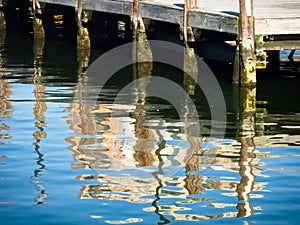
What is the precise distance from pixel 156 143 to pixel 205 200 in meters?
3.10

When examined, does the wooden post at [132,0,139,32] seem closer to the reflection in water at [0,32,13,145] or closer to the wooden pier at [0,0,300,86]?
the wooden pier at [0,0,300,86]

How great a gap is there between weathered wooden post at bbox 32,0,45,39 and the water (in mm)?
8213

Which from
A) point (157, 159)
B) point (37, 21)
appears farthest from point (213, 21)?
point (37, 21)

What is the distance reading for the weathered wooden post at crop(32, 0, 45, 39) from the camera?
86.3ft

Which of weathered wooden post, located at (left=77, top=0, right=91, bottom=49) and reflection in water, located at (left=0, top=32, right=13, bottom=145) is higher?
weathered wooden post, located at (left=77, top=0, right=91, bottom=49)

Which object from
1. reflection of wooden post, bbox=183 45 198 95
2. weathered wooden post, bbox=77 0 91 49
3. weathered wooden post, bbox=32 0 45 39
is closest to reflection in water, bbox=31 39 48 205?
weathered wooden post, bbox=77 0 91 49

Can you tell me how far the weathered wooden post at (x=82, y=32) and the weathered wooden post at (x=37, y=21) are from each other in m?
2.81

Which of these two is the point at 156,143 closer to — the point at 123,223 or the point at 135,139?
the point at 135,139

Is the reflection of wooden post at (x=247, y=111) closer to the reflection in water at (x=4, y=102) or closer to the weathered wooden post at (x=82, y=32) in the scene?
the reflection in water at (x=4, y=102)

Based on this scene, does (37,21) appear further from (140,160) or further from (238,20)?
(140,160)

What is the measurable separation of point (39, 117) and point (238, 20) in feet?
13.5

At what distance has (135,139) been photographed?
43.6 feet

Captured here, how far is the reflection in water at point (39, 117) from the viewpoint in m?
10.4

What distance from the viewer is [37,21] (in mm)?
26984
